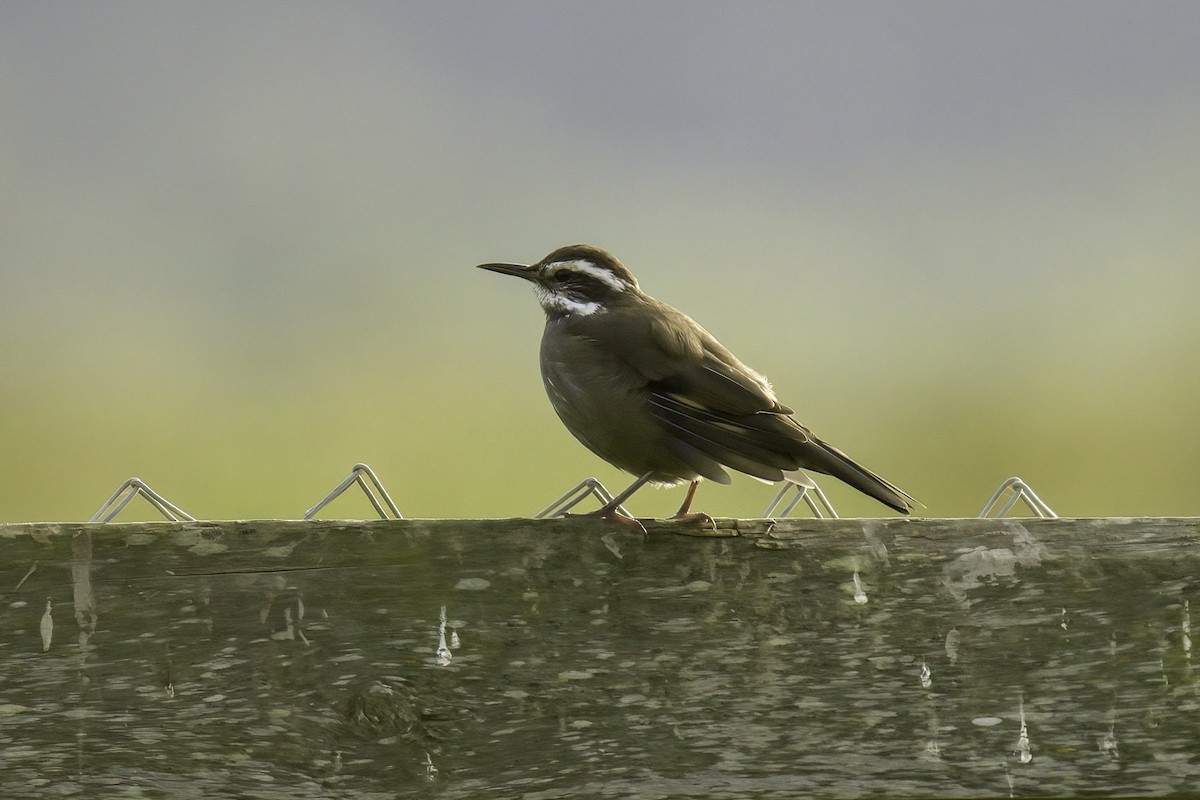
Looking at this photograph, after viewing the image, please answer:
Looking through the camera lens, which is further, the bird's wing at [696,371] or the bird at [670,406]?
the bird's wing at [696,371]

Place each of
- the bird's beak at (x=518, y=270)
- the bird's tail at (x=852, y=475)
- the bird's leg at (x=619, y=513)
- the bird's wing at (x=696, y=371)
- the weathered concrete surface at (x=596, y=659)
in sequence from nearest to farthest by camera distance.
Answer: the weathered concrete surface at (x=596, y=659)
the bird's leg at (x=619, y=513)
the bird's tail at (x=852, y=475)
the bird's wing at (x=696, y=371)
the bird's beak at (x=518, y=270)

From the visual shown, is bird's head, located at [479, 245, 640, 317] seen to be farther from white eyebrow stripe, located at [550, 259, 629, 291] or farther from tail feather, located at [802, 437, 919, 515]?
tail feather, located at [802, 437, 919, 515]

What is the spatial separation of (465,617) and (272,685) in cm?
36

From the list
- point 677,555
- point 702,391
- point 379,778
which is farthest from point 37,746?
point 702,391

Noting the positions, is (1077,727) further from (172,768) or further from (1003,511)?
(172,768)

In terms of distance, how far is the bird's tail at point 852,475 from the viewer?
112 inches

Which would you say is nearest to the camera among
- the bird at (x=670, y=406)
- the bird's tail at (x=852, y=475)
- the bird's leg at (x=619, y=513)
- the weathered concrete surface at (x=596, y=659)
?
the weathered concrete surface at (x=596, y=659)

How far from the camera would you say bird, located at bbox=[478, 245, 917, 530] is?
9.87 feet

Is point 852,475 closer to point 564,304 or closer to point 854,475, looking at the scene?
point 854,475

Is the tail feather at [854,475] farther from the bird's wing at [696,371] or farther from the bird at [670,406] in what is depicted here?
the bird's wing at [696,371]

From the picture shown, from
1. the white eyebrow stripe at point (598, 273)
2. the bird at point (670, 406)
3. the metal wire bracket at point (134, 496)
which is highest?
the white eyebrow stripe at point (598, 273)

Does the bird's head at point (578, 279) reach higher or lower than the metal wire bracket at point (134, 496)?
higher

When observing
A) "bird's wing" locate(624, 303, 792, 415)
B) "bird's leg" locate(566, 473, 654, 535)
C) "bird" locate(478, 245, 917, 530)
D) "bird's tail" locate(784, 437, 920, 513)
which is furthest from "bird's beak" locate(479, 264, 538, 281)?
"bird's tail" locate(784, 437, 920, 513)

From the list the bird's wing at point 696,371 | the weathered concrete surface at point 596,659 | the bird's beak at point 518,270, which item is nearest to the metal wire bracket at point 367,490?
the weathered concrete surface at point 596,659
